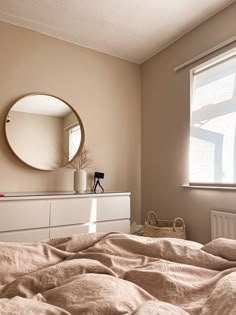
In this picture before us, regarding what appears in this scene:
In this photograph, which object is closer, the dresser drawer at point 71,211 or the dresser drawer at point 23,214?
the dresser drawer at point 23,214

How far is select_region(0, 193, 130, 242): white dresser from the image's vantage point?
6.43 feet

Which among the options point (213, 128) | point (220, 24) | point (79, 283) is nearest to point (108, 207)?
point (213, 128)

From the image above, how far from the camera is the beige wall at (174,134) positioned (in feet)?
7.62

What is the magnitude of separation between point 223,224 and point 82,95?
2054 mm

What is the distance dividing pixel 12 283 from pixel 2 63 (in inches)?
90.4

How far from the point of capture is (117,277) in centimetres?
86

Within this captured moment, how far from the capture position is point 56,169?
262cm

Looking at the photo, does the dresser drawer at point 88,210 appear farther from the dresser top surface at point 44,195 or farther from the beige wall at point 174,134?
the beige wall at point 174,134

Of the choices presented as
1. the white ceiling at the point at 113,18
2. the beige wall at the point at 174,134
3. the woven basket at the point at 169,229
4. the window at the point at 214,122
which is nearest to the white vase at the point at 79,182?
the woven basket at the point at 169,229

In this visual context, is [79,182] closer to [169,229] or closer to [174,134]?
[169,229]

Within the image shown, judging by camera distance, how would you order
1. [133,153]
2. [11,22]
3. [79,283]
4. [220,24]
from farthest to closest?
[133,153]
[11,22]
[220,24]
[79,283]

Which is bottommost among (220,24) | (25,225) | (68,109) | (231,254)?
(25,225)

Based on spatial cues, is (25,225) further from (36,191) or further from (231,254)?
(231,254)

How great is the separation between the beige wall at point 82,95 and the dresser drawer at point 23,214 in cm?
48
